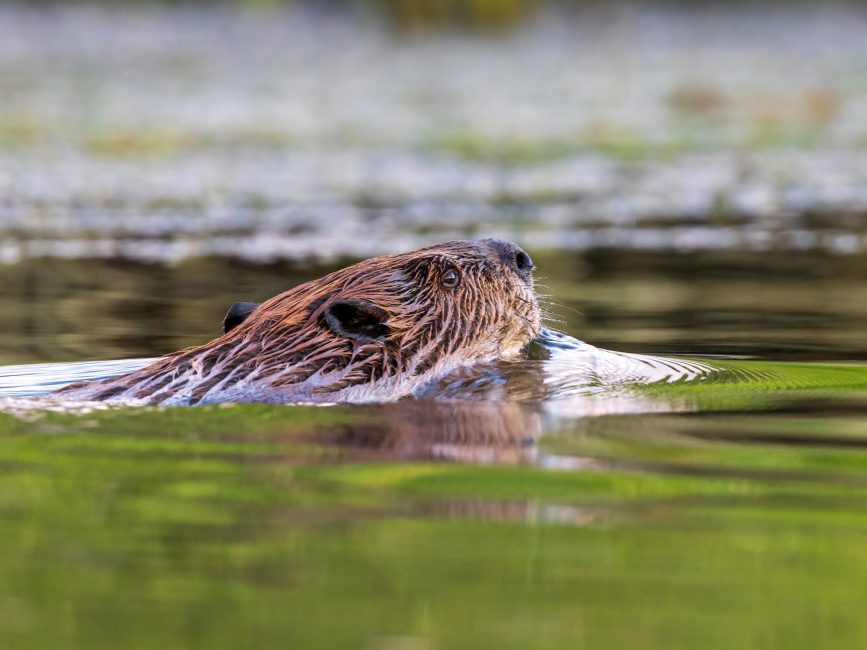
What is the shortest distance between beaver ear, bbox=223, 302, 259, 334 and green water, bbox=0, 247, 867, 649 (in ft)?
2.02

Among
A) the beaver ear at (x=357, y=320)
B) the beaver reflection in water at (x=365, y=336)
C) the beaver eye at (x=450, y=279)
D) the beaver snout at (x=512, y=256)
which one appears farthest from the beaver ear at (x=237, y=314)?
the beaver snout at (x=512, y=256)

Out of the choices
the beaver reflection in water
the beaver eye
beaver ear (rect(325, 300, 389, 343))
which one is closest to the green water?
the beaver reflection in water

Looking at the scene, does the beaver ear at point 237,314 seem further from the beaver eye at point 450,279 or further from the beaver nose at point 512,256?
the beaver nose at point 512,256

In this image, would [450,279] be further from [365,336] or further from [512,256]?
[365,336]

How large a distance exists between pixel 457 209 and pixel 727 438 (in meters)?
6.63

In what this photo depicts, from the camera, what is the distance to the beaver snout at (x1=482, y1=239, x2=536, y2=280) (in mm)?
5250

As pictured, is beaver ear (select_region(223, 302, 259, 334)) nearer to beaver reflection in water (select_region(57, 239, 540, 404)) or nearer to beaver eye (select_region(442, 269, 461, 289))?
beaver reflection in water (select_region(57, 239, 540, 404))

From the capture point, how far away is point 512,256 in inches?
208

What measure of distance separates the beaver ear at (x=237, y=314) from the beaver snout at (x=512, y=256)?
803mm

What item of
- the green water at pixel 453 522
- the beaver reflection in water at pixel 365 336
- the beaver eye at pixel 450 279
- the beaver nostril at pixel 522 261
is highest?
the beaver nostril at pixel 522 261

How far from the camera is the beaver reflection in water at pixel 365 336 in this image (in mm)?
4695

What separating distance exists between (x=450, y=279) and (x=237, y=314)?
0.67 meters

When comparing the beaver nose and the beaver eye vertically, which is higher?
the beaver nose

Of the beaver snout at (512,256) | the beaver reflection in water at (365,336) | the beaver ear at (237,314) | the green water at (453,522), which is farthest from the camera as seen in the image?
the beaver snout at (512,256)
